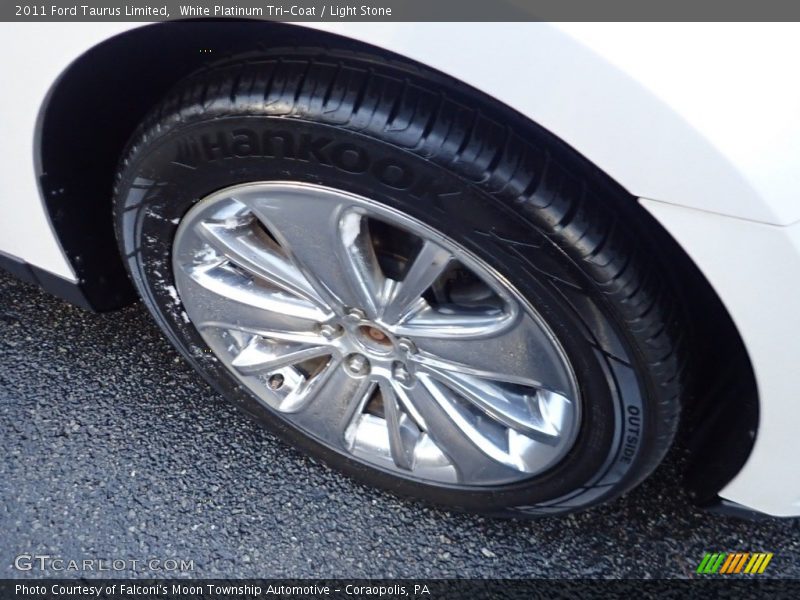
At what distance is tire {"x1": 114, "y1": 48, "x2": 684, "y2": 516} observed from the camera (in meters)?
1.03

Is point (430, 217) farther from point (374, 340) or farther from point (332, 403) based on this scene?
point (332, 403)

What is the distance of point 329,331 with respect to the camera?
1.39 m

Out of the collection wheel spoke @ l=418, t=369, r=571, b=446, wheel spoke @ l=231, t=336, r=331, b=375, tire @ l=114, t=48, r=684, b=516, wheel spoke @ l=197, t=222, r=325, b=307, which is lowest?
wheel spoke @ l=231, t=336, r=331, b=375

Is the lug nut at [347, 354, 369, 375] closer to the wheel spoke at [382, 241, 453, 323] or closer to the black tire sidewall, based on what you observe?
the wheel spoke at [382, 241, 453, 323]

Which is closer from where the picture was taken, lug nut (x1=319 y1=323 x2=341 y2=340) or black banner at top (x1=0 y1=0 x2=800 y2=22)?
black banner at top (x1=0 y1=0 x2=800 y2=22)

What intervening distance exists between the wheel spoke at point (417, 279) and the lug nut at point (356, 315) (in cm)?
4

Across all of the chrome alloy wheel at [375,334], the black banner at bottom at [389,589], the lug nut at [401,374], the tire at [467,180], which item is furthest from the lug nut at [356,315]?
the black banner at bottom at [389,589]

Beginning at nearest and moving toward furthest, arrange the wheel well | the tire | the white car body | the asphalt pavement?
the white car body
the tire
the wheel well
the asphalt pavement

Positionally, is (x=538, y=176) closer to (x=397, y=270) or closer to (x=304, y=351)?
(x=397, y=270)

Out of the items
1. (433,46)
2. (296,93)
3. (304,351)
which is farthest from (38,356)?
(433,46)

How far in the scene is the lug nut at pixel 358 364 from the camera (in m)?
1.42

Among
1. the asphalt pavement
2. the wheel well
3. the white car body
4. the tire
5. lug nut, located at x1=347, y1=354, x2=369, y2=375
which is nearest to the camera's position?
the white car body

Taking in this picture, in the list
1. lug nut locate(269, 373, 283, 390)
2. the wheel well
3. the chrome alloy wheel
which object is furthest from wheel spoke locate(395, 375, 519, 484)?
the wheel well

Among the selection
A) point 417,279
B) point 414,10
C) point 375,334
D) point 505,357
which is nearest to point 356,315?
point 375,334
